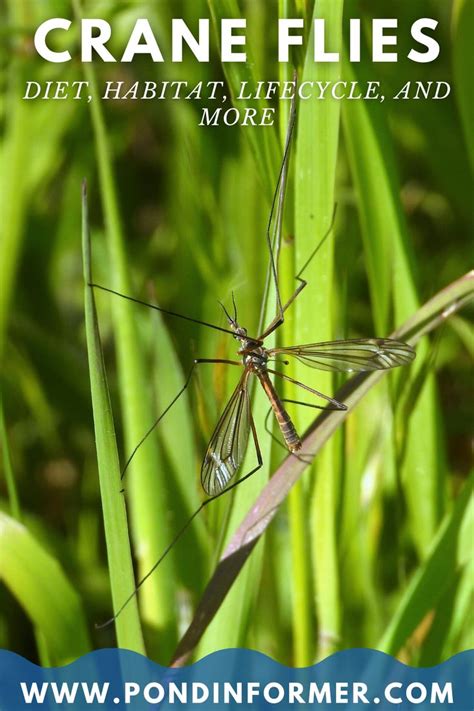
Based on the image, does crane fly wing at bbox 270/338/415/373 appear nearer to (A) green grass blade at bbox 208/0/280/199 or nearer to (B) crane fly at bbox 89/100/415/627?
(B) crane fly at bbox 89/100/415/627

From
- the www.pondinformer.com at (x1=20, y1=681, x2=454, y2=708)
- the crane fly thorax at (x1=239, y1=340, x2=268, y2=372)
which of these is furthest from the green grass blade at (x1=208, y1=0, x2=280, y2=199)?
the www.pondinformer.com at (x1=20, y1=681, x2=454, y2=708)

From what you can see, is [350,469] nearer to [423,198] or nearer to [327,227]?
[327,227]

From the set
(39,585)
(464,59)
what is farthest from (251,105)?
(39,585)

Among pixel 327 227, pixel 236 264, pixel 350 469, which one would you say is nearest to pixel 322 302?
pixel 327 227

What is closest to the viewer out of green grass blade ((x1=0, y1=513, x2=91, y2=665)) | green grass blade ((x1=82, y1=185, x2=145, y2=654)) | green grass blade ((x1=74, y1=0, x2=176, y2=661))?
green grass blade ((x1=82, y1=185, x2=145, y2=654))

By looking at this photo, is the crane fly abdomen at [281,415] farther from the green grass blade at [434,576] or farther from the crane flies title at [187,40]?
the crane flies title at [187,40]

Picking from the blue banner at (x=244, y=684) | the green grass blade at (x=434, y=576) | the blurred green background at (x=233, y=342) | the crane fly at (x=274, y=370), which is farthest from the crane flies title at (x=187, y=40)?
the blue banner at (x=244, y=684)
